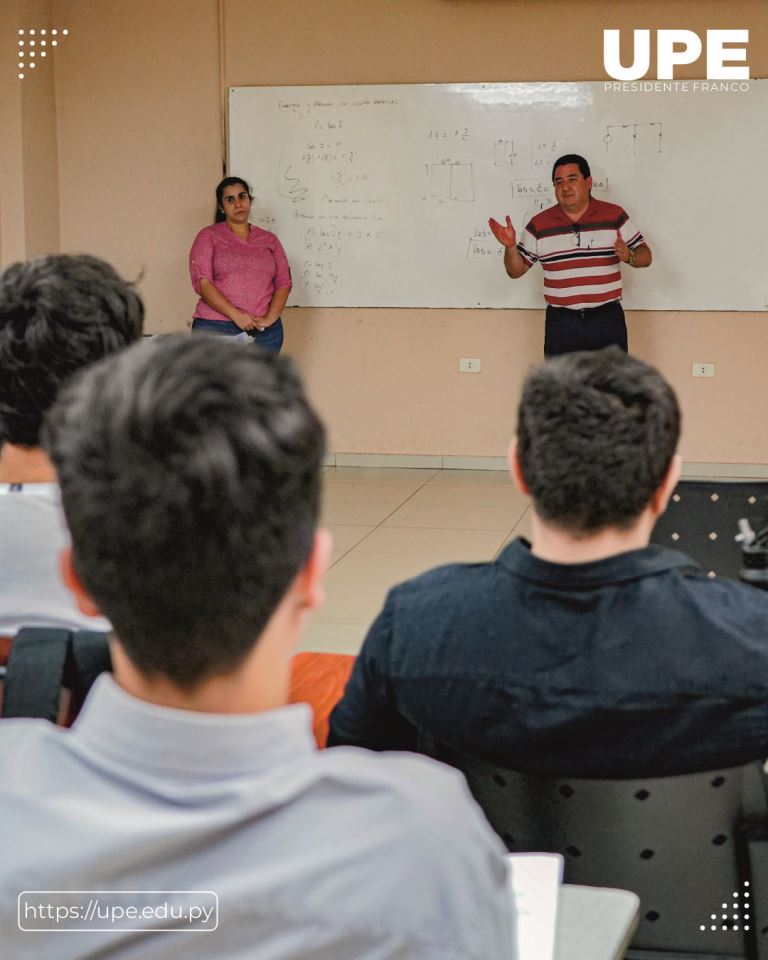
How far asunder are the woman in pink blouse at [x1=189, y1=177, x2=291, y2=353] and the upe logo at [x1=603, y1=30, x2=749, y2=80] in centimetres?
213

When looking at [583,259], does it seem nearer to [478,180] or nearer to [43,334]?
[478,180]

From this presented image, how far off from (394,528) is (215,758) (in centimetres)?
475

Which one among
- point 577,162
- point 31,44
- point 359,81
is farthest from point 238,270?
point 577,162

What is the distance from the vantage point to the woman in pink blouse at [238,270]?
6457 mm

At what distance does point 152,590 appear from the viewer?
0.65 metres

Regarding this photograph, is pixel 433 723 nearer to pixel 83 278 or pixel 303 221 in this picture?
pixel 83 278

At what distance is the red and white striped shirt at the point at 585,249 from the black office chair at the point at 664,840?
→ 16.9 feet

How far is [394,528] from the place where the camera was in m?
5.41

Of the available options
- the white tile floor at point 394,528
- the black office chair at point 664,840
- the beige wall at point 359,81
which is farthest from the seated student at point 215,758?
the beige wall at point 359,81

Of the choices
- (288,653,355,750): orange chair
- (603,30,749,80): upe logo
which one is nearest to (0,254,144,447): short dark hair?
(288,653,355,750): orange chair

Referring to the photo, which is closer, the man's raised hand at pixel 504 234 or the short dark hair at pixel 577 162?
the short dark hair at pixel 577 162

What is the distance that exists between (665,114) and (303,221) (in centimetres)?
211

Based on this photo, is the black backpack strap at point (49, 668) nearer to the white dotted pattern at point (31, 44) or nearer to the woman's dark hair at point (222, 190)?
the woman's dark hair at point (222, 190)

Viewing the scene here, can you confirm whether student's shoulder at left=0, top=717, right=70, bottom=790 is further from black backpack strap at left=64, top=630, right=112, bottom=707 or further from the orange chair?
the orange chair
